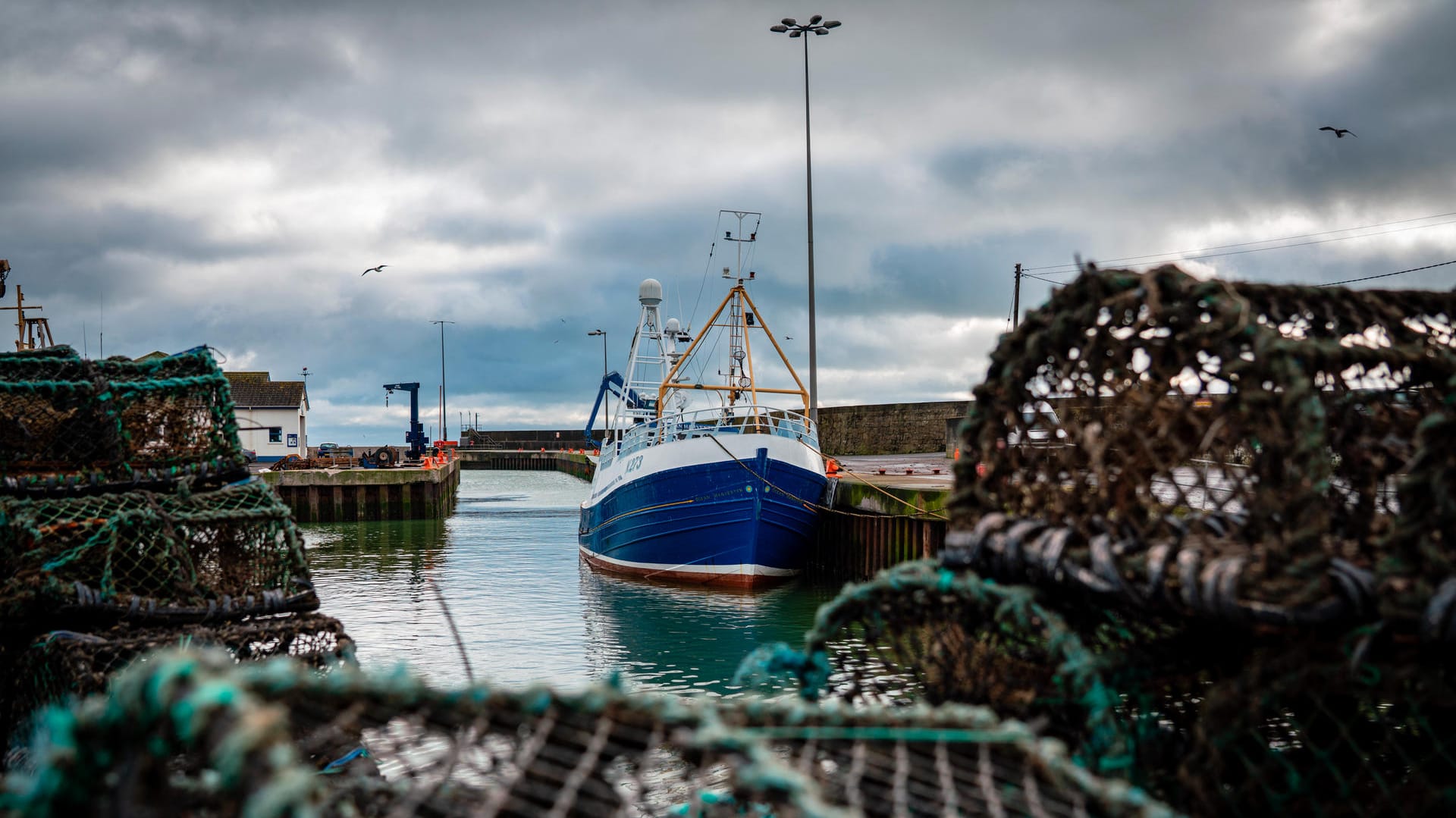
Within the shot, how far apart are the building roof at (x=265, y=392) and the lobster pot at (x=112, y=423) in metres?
44.2

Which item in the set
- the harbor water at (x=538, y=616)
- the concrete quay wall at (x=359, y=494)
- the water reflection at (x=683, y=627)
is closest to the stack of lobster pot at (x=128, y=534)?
the harbor water at (x=538, y=616)

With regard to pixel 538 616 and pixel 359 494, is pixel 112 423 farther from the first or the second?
pixel 359 494

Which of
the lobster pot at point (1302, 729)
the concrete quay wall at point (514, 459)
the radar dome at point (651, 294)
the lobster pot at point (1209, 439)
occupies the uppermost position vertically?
the radar dome at point (651, 294)

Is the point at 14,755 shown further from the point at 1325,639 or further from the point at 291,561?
the point at 1325,639

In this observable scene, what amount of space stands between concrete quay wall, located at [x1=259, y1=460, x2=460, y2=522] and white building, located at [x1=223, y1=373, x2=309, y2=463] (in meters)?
12.9

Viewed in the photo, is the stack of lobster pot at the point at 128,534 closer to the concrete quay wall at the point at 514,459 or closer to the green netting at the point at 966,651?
the green netting at the point at 966,651

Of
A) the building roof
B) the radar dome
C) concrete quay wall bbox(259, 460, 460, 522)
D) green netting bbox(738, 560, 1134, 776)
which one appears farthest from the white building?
green netting bbox(738, 560, 1134, 776)

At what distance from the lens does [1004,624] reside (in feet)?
10.5

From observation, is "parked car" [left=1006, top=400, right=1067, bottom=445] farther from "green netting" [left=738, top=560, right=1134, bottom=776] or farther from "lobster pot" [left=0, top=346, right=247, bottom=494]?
"lobster pot" [left=0, top=346, right=247, bottom=494]

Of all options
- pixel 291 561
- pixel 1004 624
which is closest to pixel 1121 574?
pixel 1004 624

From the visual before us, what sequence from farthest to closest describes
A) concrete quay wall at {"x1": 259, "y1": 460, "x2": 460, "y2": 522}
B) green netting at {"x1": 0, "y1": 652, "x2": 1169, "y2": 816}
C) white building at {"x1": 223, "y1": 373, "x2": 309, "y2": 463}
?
white building at {"x1": 223, "y1": 373, "x2": 309, "y2": 463}, concrete quay wall at {"x1": 259, "y1": 460, "x2": 460, "y2": 522}, green netting at {"x1": 0, "y1": 652, "x2": 1169, "y2": 816}

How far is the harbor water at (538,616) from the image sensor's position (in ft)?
36.5

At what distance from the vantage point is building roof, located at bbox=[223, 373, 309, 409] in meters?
47.9

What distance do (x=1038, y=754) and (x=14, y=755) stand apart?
5.21 metres
